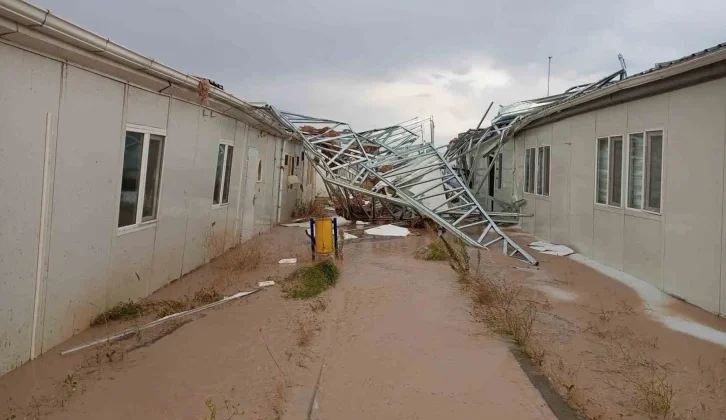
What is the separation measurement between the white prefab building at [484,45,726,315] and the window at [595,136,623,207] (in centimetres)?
2

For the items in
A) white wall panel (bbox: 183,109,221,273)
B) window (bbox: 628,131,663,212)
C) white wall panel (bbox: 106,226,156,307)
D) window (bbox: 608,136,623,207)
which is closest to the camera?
white wall panel (bbox: 106,226,156,307)

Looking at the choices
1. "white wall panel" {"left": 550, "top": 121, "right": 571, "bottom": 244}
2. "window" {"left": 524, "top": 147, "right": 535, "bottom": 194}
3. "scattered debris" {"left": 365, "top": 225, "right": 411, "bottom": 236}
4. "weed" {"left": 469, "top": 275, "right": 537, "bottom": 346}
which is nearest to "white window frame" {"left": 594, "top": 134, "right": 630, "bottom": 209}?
"white wall panel" {"left": 550, "top": 121, "right": 571, "bottom": 244}

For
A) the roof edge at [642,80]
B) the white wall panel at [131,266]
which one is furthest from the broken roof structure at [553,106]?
the white wall panel at [131,266]

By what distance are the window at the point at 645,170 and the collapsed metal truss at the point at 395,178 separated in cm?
331

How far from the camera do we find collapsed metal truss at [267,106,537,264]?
12.2 m

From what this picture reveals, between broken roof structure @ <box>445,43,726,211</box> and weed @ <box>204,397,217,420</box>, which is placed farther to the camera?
broken roof structure @ <box>445,43,726,211</box>

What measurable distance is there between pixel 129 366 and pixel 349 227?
34.5 ft

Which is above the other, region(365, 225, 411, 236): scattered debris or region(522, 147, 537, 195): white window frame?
region(522, 147, 537, 195): white window frame

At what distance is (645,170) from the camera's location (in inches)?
273

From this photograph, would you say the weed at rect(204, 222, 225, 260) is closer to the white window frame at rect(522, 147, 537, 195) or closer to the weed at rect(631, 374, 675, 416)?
the weed at rect(631, 374, 675, 416)

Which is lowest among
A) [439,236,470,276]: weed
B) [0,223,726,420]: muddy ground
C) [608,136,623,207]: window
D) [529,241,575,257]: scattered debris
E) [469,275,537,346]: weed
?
[0,223,726,420]: muddy ground

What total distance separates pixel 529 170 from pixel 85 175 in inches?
425

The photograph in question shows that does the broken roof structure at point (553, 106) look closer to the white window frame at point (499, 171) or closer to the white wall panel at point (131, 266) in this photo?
the white window frame at point (499, 171)

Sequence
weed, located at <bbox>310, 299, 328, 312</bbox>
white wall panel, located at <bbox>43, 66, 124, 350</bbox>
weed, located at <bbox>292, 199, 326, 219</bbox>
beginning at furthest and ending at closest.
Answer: weed, located at <bbox>292, 199, 326, 219</bbox>, weed, located at <bbox>310, 299, 328, 312</bbox>, white wall panel, located at <bbox>43, 66, 124, 350</bbox>
